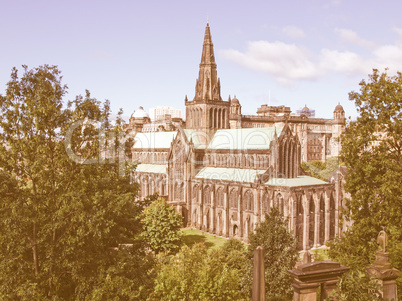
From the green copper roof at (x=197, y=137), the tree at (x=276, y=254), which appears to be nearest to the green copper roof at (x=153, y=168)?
the green copper roof at (x=197, y=137)

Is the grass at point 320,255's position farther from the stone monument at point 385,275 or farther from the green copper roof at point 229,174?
the stone monument at point 385,275

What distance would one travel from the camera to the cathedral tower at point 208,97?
78875 millimetres

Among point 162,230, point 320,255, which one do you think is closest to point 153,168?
point 162,230

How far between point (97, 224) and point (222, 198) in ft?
165

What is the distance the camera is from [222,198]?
67.3 metres

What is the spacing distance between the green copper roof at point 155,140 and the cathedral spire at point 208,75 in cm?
2081

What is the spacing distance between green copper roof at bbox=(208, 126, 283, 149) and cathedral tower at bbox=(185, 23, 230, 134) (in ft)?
10.6

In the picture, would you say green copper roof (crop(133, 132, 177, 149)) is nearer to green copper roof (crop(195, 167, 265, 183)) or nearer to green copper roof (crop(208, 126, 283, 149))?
green copper roof (crop(208, 126, 283, 149))

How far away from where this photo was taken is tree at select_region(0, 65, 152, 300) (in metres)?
18.1

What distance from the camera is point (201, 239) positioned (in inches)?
2498

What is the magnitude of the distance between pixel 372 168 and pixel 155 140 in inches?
3212

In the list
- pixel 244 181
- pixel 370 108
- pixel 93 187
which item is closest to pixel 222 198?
pixel 244 181

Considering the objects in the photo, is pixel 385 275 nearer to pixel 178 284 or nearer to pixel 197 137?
pixel 178 284

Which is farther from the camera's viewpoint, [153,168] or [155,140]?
[155,140]
